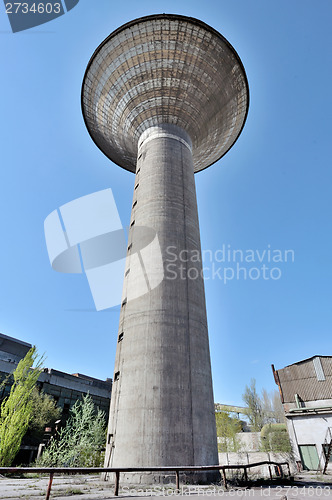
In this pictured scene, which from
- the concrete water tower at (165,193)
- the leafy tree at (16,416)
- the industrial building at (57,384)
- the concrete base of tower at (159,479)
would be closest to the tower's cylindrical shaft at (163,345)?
the concrete water tower at (165,193)

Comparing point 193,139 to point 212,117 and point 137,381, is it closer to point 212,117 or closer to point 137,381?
point 212,117

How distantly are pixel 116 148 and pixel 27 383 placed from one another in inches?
847

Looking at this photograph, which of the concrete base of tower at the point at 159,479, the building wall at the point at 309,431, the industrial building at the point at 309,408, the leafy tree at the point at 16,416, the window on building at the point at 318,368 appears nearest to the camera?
the concrete base of tower at the point at 159,479

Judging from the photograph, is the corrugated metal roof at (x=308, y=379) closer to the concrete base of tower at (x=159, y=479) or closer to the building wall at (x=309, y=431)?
the building wall at (x=309, y=431)

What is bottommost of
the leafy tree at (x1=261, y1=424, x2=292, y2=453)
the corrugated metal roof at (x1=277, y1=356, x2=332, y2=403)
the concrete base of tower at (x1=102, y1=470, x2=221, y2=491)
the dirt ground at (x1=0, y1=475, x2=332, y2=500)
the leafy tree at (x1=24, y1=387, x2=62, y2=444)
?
the dirt ground at (x1=0, y1=475, x2=332, y2=500)

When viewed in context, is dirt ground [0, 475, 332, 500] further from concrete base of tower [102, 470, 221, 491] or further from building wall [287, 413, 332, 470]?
building wall [287, 413, 332, 470]

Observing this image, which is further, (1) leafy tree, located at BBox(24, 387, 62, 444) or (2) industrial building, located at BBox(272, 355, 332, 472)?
(1) leafy tree, located at BBox(24, 387, 62, 444)

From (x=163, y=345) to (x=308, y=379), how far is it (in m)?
19.4

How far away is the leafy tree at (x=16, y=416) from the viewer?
59.0 ft

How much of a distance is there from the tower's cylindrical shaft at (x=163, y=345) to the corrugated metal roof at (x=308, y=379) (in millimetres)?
16229

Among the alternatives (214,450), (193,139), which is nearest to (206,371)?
(214,450)

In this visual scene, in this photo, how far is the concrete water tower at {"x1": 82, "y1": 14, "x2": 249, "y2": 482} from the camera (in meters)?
12.0

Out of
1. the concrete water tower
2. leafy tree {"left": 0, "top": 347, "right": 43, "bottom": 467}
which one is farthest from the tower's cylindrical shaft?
leafy tree {"left": 0, "top": 347, "right": 43, "bottom": 467}

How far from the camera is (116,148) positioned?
93.2 ft
